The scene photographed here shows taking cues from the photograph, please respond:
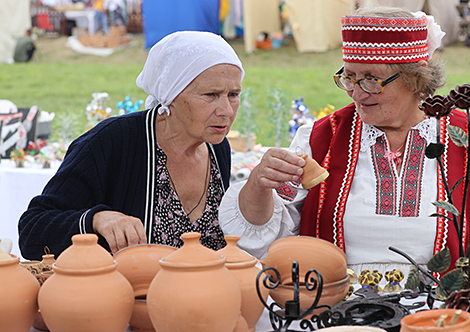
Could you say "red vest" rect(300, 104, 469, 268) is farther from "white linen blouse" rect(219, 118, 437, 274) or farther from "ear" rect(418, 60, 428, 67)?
"ear" rect(418, 60, 428, 67)

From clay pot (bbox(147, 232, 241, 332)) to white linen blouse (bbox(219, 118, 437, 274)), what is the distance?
929 millimetres

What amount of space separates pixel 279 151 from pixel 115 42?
15.7m

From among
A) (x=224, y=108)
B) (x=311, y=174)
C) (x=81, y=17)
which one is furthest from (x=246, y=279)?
(x=81, y=17)

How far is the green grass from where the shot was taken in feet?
37.9

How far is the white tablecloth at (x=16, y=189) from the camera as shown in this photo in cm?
446

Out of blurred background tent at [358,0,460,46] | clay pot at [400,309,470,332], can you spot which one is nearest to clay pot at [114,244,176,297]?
clay pot at [400,309,470,332]

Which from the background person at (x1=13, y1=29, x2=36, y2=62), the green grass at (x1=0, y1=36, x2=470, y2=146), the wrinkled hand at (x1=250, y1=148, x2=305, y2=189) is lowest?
the green grass at (x1=0, y1=36, x2=470, y2=146)

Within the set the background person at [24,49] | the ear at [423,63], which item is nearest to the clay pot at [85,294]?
the ear at [423,63]

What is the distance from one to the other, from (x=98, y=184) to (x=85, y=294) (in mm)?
993

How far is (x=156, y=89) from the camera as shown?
2426 millimetres

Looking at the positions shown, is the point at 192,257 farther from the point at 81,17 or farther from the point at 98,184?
the point at 81,17

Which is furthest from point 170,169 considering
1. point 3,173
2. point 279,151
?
point 3,173

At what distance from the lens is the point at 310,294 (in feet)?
5.25

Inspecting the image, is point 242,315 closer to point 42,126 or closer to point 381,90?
point 381,90
